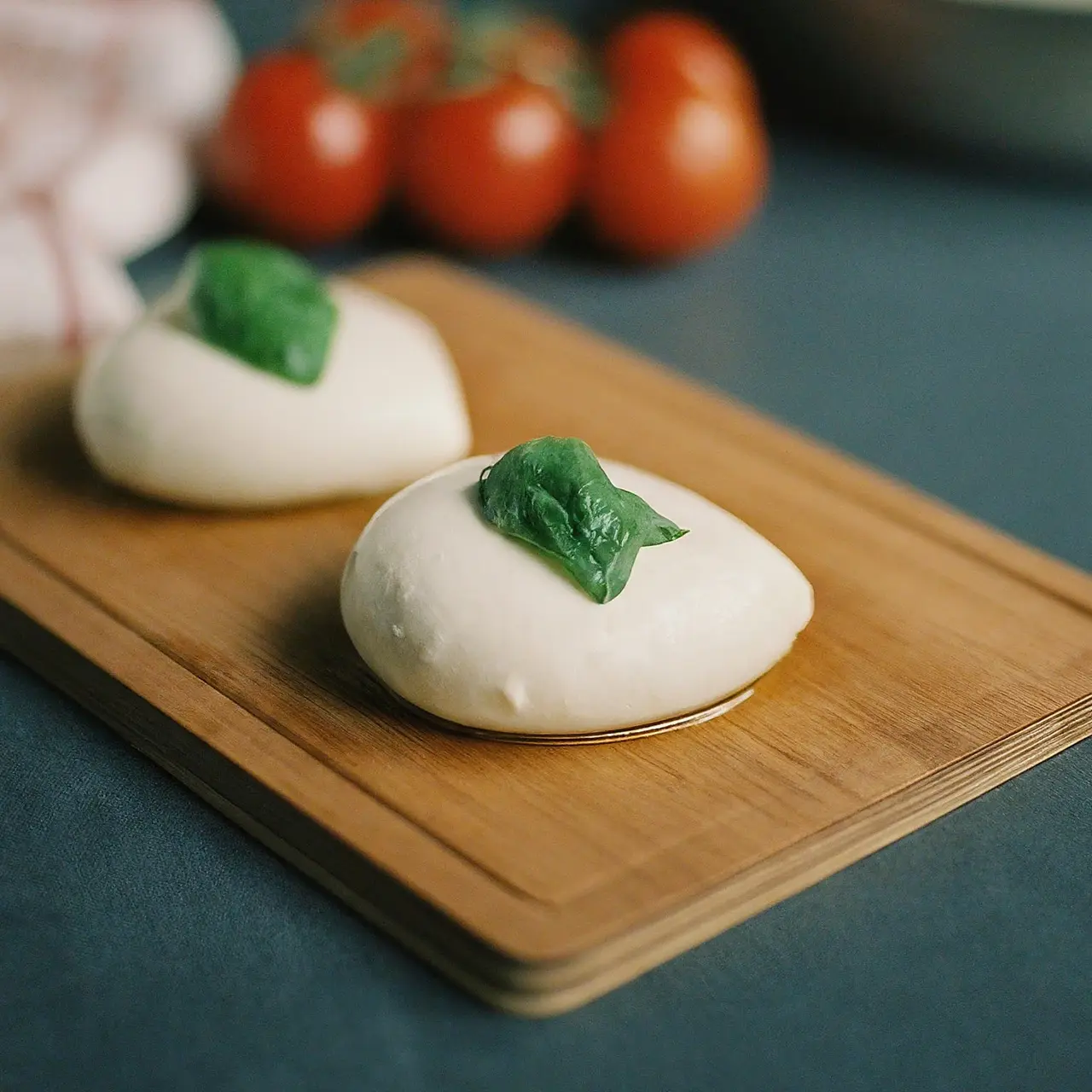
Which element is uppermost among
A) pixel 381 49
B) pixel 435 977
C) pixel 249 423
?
pixel 381 49

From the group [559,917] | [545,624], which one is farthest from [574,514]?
[559,917]

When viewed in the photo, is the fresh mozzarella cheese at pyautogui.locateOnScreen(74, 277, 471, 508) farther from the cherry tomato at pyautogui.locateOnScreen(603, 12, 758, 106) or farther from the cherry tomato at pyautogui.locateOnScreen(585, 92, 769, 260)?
the cherry tomato at pyautogui.locateOnScreen(603, 12, 758, 106)

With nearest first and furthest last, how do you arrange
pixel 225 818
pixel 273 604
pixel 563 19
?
pixel 225 818
pixel 273 604
pixel 563 19

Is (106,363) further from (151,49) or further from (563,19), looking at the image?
(563,19)

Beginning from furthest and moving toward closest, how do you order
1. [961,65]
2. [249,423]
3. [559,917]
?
[961,65] → [249,423] → [559,917]

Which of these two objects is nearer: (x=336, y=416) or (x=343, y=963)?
(x=343, y=963)

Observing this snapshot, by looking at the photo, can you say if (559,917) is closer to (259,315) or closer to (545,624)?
(545,624)

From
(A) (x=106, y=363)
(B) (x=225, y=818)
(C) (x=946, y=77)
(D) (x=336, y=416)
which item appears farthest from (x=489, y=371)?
(C) (x=946, y=77)
